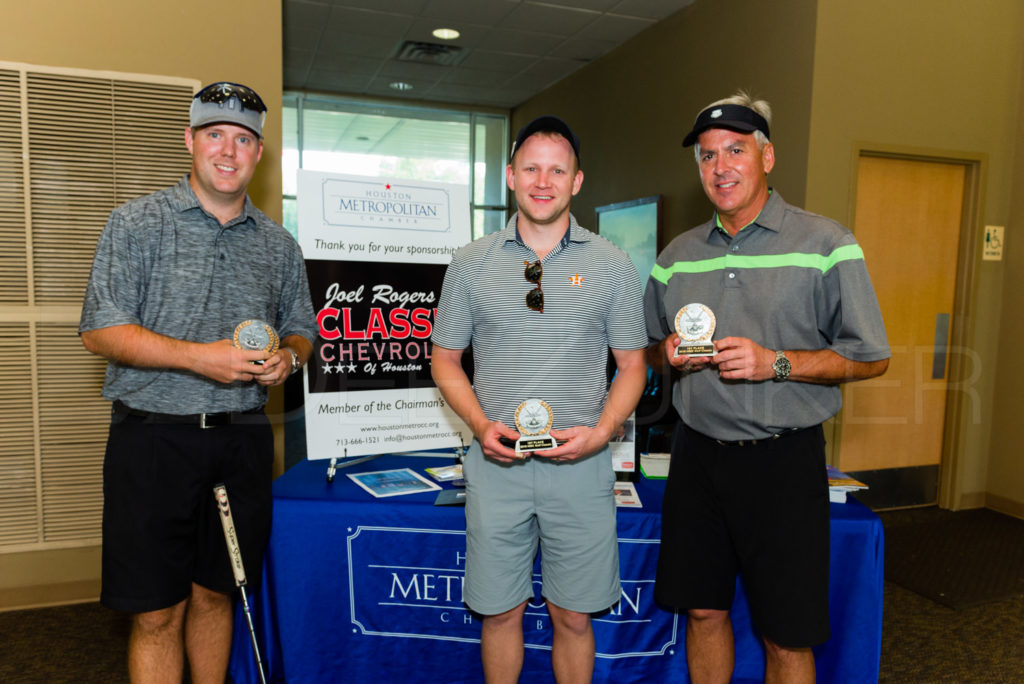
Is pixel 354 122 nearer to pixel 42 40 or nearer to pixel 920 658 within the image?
pixel 42 40

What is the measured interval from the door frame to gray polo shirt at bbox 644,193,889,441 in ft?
9.61

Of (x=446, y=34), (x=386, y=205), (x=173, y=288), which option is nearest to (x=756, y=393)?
(x=386, y=205)

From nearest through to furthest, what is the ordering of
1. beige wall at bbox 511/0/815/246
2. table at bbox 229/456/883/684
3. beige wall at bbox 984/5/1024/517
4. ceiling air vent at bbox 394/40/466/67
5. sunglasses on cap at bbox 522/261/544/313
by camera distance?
1. sunglasses on cap at bbox 522/261/544/313
2. table at bbox 229/456/883/684
3. beige wall at bbox 511/0/815/246
4. beige wall at bbox 984/5/1024/517
5. ceiling air vent at bbox 394/40/466/67

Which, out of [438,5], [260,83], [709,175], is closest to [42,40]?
[260,83]

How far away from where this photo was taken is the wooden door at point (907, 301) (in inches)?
173

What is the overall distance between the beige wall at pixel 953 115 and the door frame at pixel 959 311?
0.8 inches

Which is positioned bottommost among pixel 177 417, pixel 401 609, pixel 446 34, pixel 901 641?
pixel 901 641

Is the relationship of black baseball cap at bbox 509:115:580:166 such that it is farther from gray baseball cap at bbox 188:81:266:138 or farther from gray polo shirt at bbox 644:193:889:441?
gray baseball cap at bbox 188:81:266:138

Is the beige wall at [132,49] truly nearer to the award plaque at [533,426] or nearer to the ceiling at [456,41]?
the award plaque at [533,426]

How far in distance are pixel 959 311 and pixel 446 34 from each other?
15.6ft

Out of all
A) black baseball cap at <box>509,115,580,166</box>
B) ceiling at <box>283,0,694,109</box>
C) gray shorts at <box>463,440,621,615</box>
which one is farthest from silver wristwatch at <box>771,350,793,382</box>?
ceiling at <box>283,0,694,109</box>

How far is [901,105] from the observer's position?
4.20m

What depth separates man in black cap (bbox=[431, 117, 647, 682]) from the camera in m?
1.80

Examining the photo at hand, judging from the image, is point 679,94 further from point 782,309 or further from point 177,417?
point 177,417
